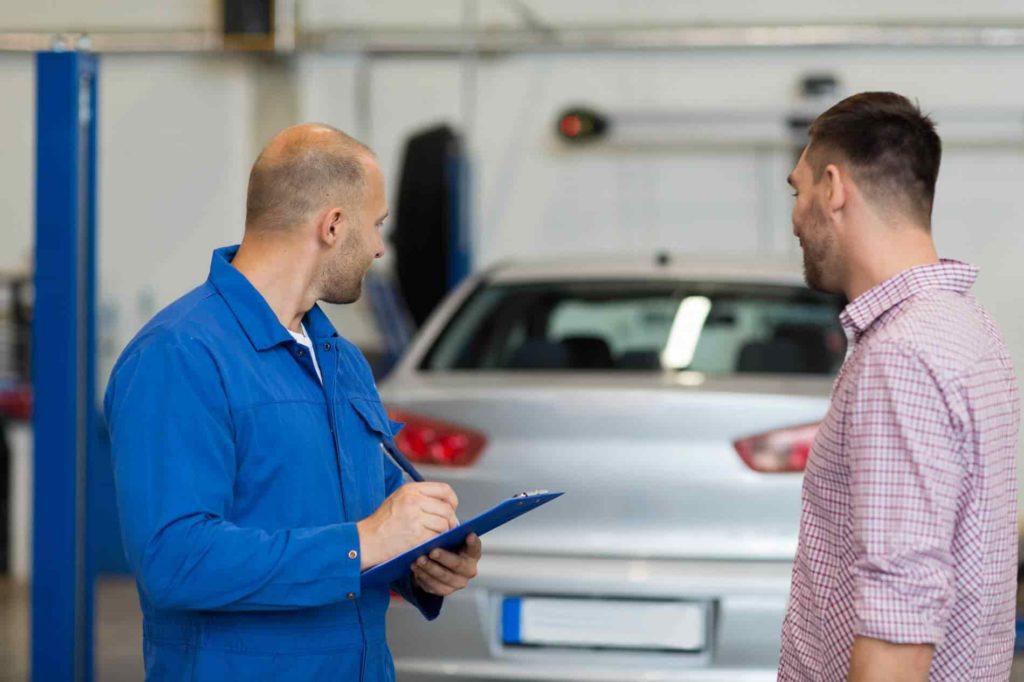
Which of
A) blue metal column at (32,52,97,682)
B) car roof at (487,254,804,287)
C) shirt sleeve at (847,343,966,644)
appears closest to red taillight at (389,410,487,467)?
blue metal column at (32,52,97,682)

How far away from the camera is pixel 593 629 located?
3111 mm

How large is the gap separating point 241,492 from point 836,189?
0.83 metres

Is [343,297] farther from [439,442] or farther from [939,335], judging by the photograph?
[439,442]

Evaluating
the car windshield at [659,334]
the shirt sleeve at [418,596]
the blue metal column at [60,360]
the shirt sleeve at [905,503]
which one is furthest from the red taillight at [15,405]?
the shirt sleeve at [905,503]

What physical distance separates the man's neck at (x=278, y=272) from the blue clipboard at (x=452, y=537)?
36cm

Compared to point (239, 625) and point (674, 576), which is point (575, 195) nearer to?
point (674, 576)

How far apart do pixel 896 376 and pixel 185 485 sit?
83cm

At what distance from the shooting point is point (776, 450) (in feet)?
10.4

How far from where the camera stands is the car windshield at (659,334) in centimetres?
389

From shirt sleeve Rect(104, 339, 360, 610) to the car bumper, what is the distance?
1340mm

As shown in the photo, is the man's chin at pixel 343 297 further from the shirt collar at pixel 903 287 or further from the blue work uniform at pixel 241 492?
the shirt collar at pixel 903 287

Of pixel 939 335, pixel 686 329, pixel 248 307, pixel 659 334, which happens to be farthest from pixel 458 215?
pixel 939 335

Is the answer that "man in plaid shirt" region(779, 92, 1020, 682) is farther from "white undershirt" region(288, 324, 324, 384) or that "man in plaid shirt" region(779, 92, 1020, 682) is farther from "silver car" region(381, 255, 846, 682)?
"silver car" region(381, 255, 846, 682)

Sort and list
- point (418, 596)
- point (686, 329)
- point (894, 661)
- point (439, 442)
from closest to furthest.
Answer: point (894, 661)
point (418, 596)
point (439, 442)
point (686, 329)
